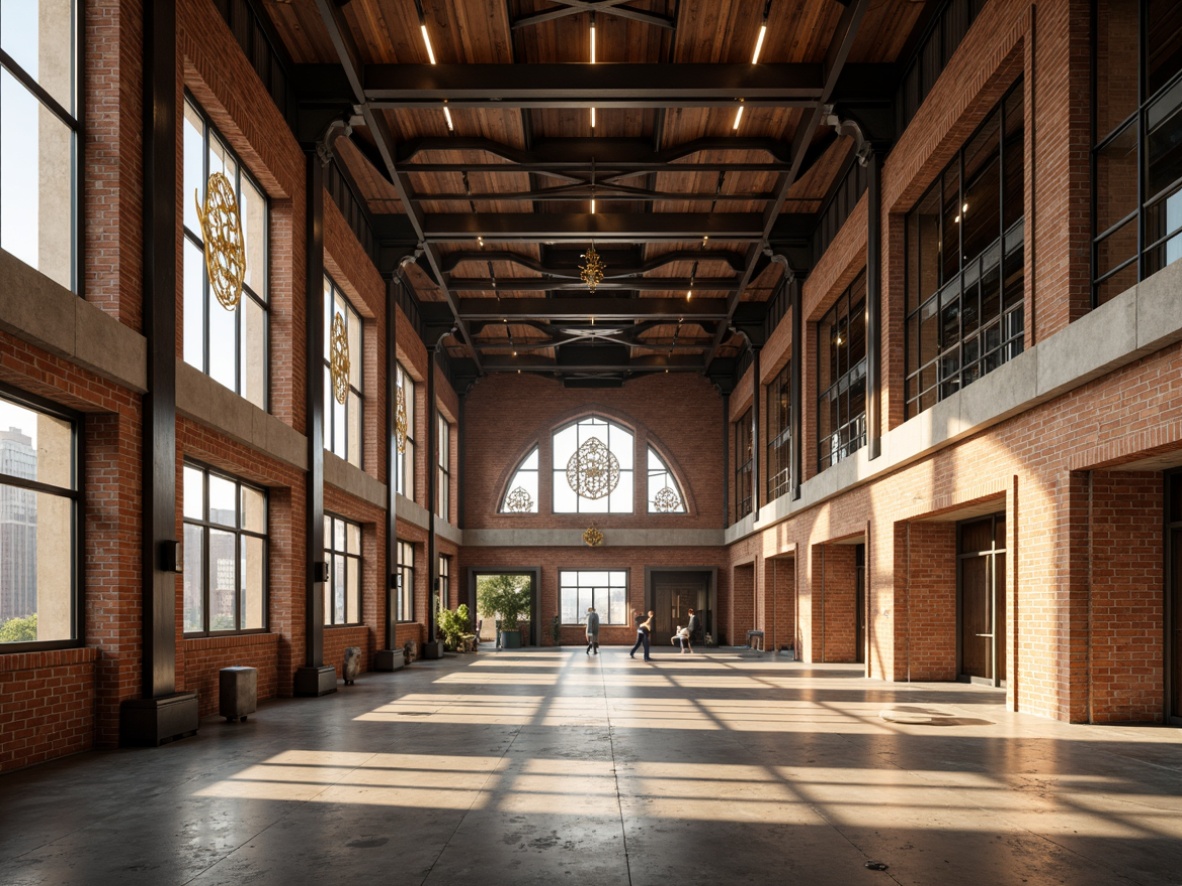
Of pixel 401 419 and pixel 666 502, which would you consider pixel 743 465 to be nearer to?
pixel 666 502

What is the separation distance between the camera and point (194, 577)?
41.7ft

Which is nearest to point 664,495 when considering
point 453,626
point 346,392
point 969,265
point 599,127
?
point 453,626

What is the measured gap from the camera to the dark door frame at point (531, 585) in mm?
36125

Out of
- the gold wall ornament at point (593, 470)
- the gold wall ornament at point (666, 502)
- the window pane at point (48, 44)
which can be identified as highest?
the window pane at point (48, 44)

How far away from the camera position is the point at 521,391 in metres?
36.8

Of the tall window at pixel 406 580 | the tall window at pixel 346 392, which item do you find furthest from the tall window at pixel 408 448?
the tall window at pixel 346 392

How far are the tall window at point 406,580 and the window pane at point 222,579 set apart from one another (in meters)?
11.9

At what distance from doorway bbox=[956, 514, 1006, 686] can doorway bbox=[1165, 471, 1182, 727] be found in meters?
4.20

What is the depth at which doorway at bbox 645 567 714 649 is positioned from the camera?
3672cm

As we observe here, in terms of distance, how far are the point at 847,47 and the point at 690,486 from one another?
23621 mm

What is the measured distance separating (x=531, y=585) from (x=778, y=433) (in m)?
11.8

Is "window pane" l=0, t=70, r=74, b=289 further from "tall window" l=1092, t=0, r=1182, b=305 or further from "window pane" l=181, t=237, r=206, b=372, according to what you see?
"tall window" l=1092, t=0, r=1182, b=305

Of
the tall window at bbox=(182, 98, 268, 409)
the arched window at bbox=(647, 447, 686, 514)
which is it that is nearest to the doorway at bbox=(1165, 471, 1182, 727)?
the tall window at bbox=(182, 98, 268, 409)

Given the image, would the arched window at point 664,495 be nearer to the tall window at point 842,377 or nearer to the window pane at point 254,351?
the tall window at point 842,377
